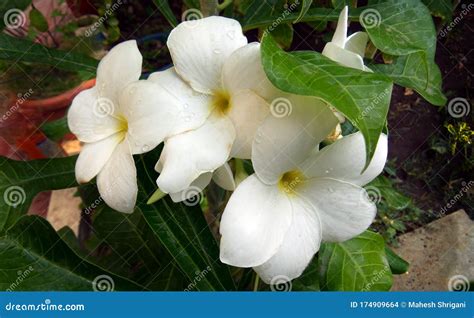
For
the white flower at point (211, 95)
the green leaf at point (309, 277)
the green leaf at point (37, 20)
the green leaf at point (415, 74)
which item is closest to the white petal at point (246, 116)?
the white flower at point (211, 95)

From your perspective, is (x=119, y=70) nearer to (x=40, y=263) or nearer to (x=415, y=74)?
(x=40, y=263)

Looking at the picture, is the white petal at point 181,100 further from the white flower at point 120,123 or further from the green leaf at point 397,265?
the green leaf at point 397,265

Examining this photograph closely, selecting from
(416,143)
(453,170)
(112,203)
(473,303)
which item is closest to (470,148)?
(453,170)

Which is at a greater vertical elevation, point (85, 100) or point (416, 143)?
point (85, 100)

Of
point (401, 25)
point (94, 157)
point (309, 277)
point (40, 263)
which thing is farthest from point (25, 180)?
point (401, 25)

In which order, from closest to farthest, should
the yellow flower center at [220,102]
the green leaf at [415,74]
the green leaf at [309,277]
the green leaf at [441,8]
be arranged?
the yellow flower center at [220,102]
the green leaf at [415,74]
the green leaf at [309,277]
the green leaf at [441,8]

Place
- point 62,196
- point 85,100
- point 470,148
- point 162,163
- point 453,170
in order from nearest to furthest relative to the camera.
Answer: point 162,163 → point 85,100 → point 470,148 → point 453,170 → point 62,196

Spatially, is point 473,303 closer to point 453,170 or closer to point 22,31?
point 453,170
